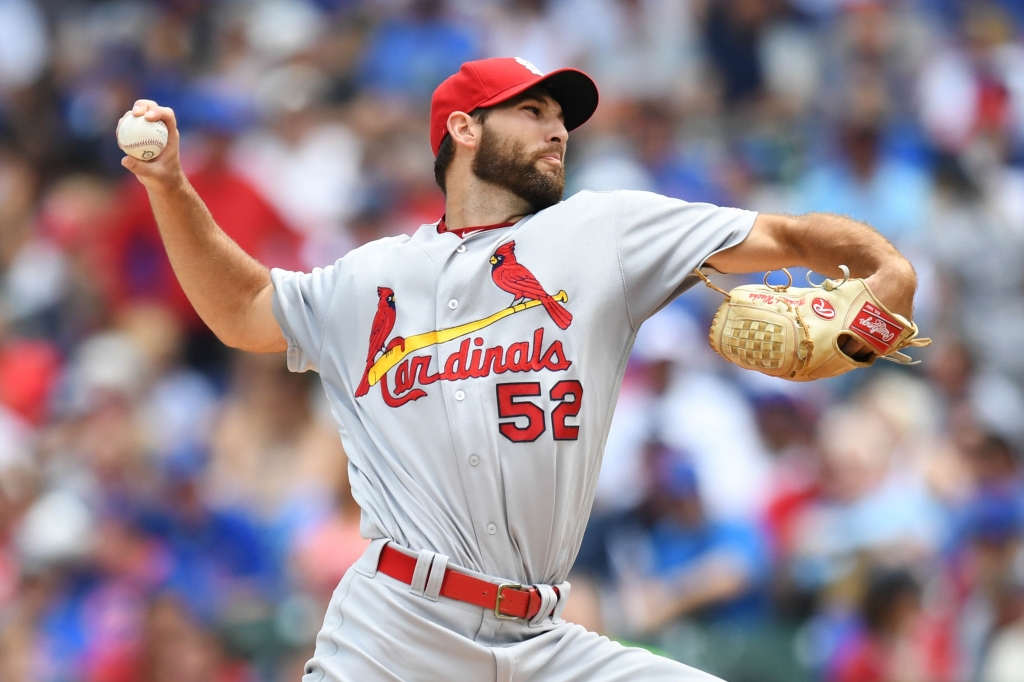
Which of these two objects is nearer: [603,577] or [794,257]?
[794,257]

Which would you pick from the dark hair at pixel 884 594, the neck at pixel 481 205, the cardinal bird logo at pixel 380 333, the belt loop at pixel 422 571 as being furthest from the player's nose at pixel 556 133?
the dark hair at pixel 884 594

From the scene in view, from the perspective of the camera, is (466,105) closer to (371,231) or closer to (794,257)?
(794,257)

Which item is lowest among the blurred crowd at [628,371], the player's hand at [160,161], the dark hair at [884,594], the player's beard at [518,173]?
the dark hair at [884,594]

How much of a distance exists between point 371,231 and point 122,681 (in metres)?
3.14

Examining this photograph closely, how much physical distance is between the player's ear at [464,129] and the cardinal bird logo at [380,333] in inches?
19.4

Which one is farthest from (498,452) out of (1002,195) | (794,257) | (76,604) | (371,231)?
(1002,195)

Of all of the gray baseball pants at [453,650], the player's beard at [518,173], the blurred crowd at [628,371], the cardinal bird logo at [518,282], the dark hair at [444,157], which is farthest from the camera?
the blurred crowd at [628,371]

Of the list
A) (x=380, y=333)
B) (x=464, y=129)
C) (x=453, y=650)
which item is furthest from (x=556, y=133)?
(x=453, y=650)

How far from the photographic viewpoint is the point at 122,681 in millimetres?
6035

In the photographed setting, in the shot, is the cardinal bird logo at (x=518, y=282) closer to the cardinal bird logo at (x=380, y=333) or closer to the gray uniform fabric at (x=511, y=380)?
the gray uniform fabric at (x=511, y=380)

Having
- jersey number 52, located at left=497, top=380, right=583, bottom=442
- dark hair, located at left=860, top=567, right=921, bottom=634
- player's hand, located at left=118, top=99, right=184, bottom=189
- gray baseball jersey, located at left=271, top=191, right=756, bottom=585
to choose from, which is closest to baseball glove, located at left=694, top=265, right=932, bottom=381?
gray baseball jersey, located at left=271, top=191, right=756, bottom=585

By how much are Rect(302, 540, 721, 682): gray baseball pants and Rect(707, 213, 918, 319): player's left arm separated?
0.97m

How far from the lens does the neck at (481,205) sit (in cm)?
361

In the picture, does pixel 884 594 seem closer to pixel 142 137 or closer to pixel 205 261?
pixel 205 261
